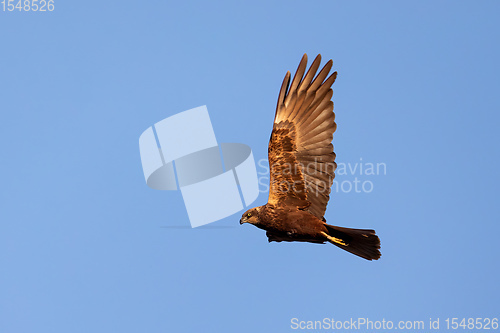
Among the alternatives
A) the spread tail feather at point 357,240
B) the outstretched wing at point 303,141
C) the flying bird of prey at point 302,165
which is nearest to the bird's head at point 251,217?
the flying bird of prey at point 302,165

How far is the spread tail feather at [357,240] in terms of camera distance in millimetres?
11086

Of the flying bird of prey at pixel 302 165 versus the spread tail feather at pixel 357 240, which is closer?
the spread tail feather at pixel 357 240

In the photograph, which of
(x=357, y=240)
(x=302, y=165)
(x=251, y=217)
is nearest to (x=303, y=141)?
(x=302, y=165)

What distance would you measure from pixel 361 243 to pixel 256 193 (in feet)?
10.7

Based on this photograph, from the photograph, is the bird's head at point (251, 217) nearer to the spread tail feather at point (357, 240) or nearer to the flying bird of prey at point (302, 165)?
the flying bird of prey at point (302, 165)

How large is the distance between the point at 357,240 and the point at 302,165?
60.4 inches

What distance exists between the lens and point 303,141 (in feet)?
37.4

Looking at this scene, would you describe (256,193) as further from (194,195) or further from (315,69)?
(315,69)

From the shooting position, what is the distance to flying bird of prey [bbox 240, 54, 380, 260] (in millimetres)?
11227

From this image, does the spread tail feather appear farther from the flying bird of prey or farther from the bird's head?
the bird's head

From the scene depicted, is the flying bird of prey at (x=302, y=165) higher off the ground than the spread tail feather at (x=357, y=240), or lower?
higher

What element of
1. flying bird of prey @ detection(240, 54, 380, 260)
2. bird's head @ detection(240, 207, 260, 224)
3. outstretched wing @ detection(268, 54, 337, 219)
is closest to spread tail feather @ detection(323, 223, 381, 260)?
flying bird of prey @ detection(240, 54, 380, 260)

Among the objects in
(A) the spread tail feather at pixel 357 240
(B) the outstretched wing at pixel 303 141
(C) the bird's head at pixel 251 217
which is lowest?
(A) the spread tail feather at pixel 357 240

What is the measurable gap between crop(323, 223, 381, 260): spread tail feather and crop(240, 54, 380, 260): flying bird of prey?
2cm
